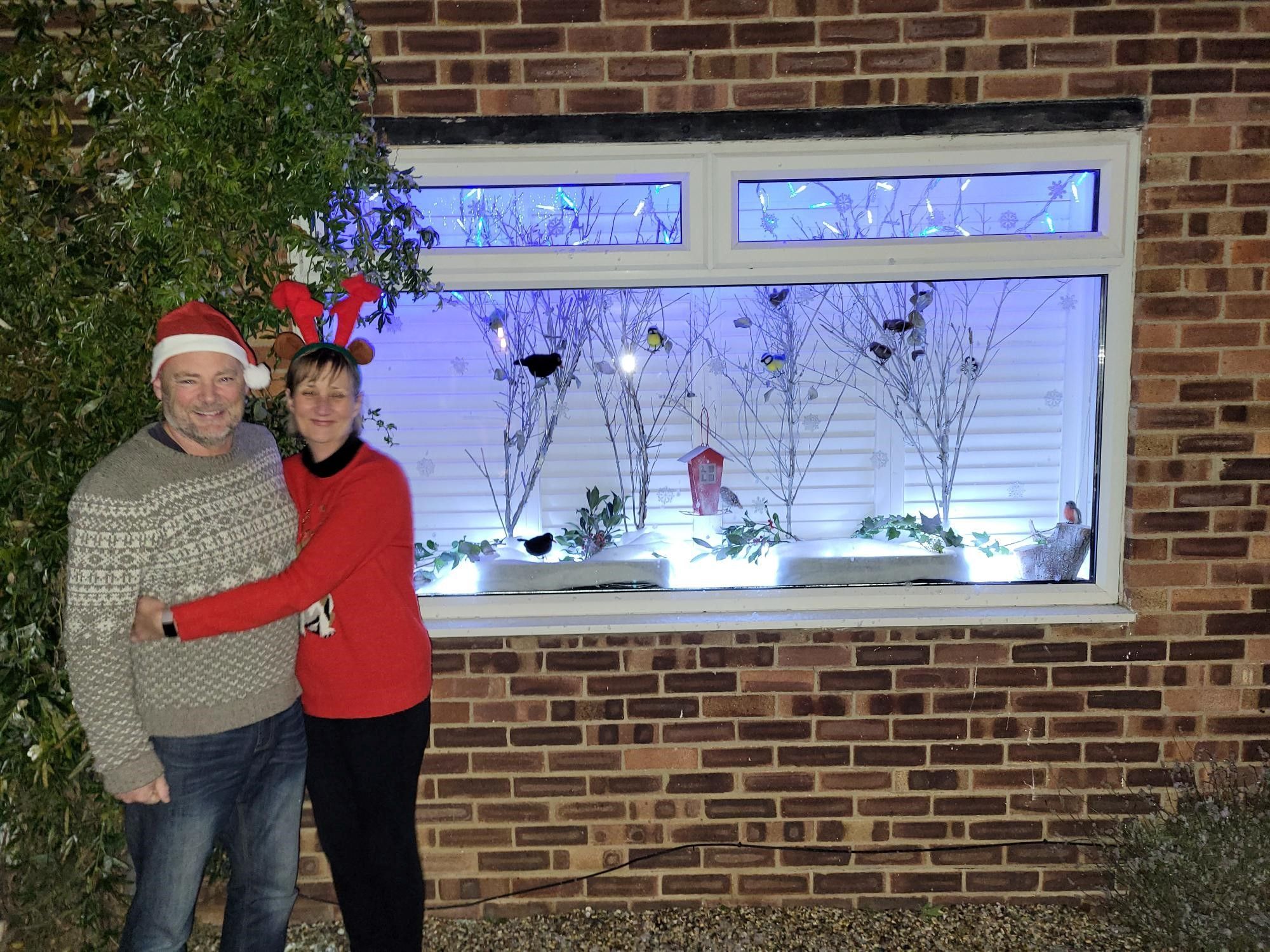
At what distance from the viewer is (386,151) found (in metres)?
2.63

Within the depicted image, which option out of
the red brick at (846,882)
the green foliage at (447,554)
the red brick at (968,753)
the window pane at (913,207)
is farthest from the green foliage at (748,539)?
the red brick at (846,882)

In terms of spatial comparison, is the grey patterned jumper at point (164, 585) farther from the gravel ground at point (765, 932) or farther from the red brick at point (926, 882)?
the red brick at point (926, 882)

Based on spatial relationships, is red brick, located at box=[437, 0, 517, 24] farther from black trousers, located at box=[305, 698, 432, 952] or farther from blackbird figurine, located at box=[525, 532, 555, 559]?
black trousers, located at box=[305, 698, 432, 952]

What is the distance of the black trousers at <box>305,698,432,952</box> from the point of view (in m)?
2.21

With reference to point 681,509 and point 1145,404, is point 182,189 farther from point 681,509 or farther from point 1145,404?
point 1145,404

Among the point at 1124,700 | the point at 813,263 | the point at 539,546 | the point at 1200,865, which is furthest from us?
the point at 539,546

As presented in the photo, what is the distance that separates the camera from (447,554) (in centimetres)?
319

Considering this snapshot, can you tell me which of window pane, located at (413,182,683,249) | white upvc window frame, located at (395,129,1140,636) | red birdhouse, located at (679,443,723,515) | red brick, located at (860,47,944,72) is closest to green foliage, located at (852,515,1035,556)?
white upvc window frame, located at (395,129,1140,636)

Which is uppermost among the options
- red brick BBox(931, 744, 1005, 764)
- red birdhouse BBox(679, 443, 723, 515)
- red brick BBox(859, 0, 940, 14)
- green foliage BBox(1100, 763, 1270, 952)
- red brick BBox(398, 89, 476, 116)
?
red brick BBox(859, 0, 940, 14)

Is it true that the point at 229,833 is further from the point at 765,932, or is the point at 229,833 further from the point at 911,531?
the point at 911,531

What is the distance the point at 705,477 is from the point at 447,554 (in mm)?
935

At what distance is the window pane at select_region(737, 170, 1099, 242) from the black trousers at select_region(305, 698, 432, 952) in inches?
71.9

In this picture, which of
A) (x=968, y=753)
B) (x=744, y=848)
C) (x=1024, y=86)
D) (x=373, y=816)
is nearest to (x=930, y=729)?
(x=968, y=753)

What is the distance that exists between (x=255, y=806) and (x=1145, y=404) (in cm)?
281
